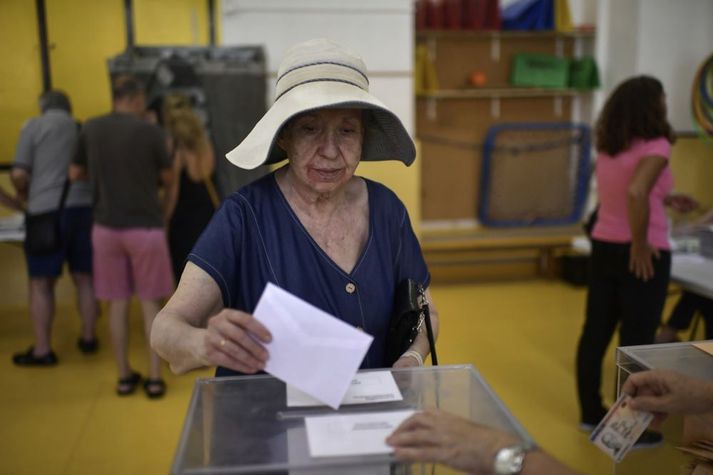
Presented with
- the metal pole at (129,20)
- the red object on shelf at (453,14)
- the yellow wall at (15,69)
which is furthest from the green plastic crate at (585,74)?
the yellow wall at (15,69)

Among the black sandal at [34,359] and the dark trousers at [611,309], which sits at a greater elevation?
the dark trousers at [611,309]

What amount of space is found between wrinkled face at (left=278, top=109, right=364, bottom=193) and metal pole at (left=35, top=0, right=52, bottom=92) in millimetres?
4328

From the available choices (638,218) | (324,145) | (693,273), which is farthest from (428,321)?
(693,273)

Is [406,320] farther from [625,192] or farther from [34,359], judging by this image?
[34,359]

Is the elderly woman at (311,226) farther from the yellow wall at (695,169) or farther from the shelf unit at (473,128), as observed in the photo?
the yellow wall at (695,169)

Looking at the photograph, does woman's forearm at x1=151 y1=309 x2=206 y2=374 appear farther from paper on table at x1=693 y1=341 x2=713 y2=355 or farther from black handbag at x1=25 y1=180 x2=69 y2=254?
Result: black handbag at x1=25 y1=180 x2=69 y2=254

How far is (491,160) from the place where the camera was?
6379 mm

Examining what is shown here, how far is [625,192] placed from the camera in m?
2.98

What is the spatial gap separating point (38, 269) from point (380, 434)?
3.68m

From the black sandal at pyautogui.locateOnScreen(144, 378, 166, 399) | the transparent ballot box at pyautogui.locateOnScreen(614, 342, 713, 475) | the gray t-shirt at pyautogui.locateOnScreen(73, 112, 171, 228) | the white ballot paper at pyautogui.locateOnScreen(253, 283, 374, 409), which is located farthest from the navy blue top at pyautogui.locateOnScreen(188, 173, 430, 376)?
the black sandal at pyautogui.locateOnScreen(144, 378, 166, 399)

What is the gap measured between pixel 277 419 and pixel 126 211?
273cm

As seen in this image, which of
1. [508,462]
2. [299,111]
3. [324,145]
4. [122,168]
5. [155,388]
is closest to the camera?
[508,462]

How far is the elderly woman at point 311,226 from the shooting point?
4.51 feet

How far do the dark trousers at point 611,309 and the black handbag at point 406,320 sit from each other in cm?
179
